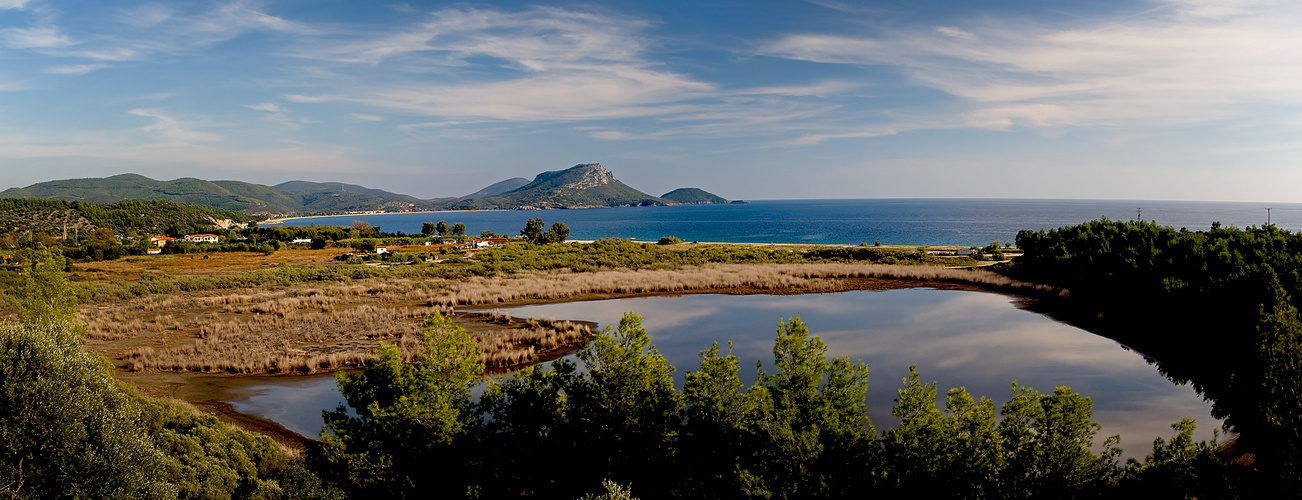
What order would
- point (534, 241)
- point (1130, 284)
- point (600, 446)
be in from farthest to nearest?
point (534, 241) → point (1130, 284) → point (600, 446)

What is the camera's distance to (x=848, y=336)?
3078 centimetres

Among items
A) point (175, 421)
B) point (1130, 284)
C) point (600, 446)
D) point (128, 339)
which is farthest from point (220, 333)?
point (1130, 284)

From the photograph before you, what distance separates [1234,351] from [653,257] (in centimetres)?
4729

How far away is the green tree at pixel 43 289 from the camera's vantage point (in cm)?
1777

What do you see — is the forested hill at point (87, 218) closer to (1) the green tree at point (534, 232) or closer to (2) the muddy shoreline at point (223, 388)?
(1) the green tree at point (534, 232)

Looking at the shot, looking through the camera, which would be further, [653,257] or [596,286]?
[653,257]

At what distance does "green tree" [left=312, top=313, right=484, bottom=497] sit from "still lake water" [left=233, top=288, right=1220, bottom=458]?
8367 mm

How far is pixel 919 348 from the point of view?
92.5 feet

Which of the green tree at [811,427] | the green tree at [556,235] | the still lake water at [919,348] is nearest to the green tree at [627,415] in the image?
the green tree at [811,427]

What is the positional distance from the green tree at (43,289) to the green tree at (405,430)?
12428 mm

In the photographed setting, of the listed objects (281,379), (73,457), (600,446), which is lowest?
(281,379)

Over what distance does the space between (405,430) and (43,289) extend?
50.2 ft

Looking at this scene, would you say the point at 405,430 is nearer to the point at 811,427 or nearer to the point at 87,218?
the point at 811,427

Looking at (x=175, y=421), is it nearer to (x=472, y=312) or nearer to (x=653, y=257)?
(x=472, y=312)
